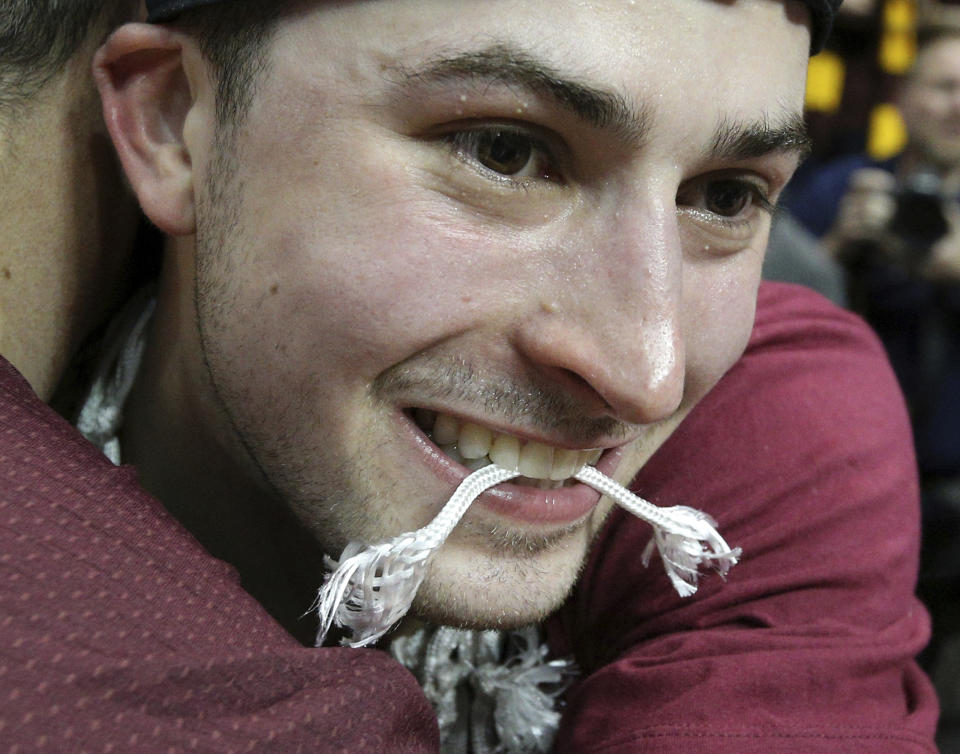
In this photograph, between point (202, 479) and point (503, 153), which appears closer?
point (503, 153)

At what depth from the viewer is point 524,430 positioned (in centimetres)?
91

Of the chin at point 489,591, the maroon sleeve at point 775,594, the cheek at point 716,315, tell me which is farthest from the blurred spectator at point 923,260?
the chin at point 489,591

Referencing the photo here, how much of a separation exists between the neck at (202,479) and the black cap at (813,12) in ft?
0.75

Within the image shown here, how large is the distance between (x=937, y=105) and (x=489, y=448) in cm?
189

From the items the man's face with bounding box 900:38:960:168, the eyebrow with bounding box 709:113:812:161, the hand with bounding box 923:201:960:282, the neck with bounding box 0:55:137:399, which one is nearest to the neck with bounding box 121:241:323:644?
the neck with bounding box 0:55:137:399

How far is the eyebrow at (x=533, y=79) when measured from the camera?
810mm

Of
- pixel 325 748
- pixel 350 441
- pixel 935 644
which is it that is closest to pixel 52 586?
pixel 325 748

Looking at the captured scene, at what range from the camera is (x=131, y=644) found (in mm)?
664

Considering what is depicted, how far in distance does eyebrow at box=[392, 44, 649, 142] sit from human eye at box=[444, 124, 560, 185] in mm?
50

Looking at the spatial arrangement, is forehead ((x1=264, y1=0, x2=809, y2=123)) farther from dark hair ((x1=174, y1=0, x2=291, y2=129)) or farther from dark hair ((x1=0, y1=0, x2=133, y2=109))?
dark hair ((x1=0, y1=0, x2=133, y2=109))

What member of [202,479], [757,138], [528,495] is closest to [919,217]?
[757,138]

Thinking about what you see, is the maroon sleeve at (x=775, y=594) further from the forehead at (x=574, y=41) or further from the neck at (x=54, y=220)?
the neck at (x=54, y=220)

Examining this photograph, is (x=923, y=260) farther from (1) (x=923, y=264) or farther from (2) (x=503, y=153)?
(2) (x=503, y=153)

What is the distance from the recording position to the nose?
33.4 inches
